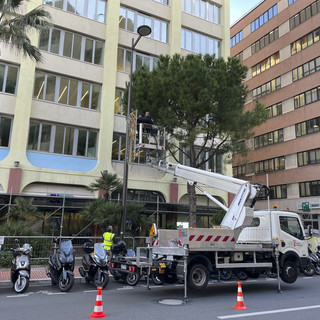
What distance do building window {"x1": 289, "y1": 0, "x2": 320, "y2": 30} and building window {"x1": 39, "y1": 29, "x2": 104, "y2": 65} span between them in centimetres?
2313

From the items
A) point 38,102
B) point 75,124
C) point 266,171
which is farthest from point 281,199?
point 38,102

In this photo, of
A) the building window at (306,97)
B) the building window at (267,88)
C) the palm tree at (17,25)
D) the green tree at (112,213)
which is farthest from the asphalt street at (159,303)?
the building window at (267,88)

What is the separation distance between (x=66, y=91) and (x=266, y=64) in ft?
87.8

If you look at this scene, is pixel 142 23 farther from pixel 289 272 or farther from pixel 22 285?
pixel 22 285

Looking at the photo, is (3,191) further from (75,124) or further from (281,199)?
(281,199)

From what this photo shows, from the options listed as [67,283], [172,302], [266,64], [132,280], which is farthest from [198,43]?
[172,302]

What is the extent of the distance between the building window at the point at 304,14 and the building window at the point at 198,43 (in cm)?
1325

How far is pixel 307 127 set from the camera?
33188 millimetres

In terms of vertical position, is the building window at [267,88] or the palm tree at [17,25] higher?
the building window at [267,88]

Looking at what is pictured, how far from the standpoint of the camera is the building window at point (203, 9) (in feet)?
88.4

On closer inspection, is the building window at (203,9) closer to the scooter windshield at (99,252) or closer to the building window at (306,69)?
the building window at (306,69)

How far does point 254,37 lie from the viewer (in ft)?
137

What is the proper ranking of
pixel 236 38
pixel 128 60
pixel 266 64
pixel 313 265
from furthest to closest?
pixel 236 38 < pixel 266 64 < pixel 128 60 < pixel 313 265

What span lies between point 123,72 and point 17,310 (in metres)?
18.8
